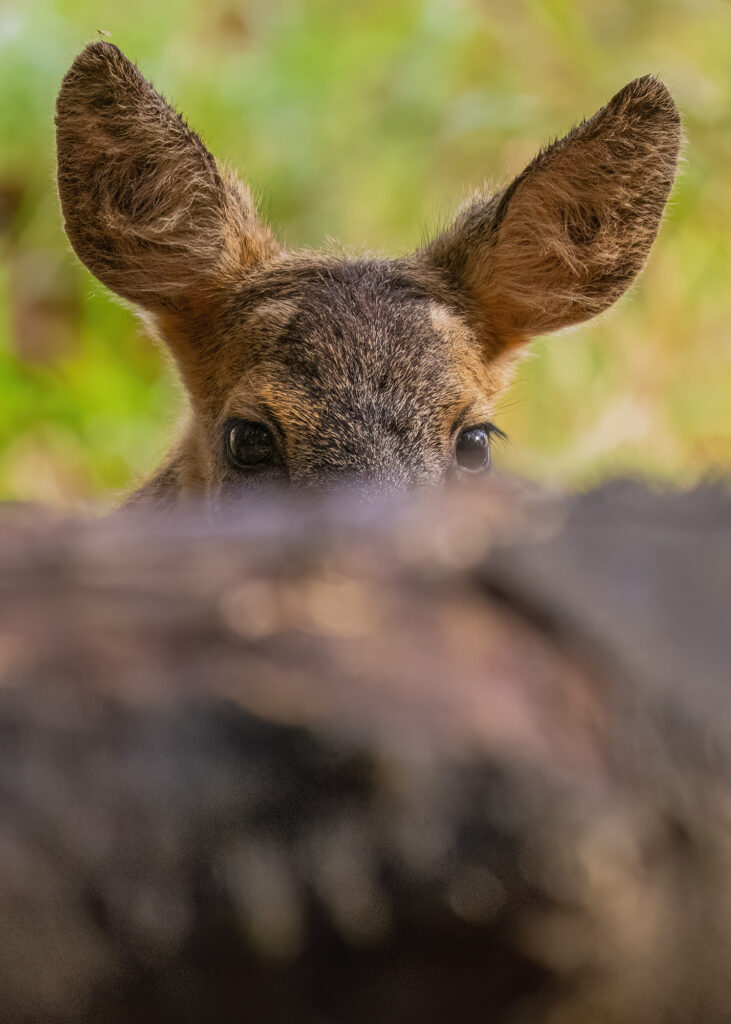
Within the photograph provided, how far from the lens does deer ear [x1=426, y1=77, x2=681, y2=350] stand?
384 centimetres

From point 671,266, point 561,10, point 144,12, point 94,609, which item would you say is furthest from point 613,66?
point 94,609

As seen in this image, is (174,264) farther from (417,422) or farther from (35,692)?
(35,692)

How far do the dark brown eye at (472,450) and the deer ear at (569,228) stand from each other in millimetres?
506

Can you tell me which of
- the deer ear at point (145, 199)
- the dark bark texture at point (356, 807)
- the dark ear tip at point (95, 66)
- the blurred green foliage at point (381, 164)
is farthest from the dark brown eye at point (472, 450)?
the dark bark texture at point (356, 807)

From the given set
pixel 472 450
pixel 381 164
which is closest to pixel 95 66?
pixel 472 450

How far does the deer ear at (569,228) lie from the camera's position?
3.84 meters

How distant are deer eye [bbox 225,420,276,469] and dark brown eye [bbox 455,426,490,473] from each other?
21.0 inches

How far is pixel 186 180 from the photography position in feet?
12.9

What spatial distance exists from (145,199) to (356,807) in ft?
10.4

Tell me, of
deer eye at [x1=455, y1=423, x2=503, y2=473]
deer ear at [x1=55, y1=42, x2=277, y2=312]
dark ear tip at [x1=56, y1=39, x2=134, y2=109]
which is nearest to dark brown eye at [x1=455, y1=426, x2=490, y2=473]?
deer eye at [x1=455, y1=423, x2=503, y2=473]

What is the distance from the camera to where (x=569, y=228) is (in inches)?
164

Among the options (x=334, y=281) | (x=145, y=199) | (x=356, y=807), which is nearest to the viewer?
(x=356, y=807)

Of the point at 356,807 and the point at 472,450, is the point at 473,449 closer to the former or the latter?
the point at 472,450

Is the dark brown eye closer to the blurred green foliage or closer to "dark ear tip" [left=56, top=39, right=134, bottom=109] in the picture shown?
"dark ear tip" [left=56, top=39, right=134, bottom=109]
